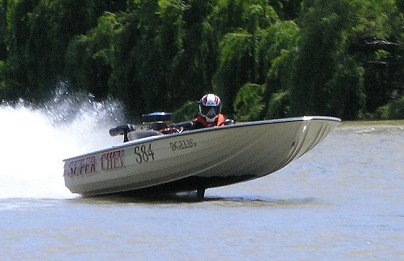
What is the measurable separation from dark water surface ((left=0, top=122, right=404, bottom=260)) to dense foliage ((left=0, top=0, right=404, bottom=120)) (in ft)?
50.1

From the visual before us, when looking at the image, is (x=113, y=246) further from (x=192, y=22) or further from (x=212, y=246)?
(x=192, y=22)

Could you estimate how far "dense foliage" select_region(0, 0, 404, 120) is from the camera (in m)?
33.7

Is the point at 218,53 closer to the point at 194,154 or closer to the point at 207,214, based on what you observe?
the point at 194,154

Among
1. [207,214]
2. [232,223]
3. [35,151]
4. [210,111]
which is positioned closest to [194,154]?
[210,111]

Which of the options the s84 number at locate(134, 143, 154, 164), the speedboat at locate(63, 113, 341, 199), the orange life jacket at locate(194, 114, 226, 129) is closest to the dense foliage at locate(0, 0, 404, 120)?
the speedboat at locate(63, 113, 341, 199)

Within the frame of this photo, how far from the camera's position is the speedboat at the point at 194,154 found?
1431 centimetres

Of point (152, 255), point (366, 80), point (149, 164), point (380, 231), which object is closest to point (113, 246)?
point (152, 255)

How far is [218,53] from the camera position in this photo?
3703cm

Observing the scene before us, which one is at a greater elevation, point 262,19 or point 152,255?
point 262,19

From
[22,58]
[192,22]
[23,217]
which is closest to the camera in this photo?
[23,217]

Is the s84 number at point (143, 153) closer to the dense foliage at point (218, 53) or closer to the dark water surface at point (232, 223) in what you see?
the dark water surface at point (232, 223)

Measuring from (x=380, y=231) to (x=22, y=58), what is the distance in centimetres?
3321

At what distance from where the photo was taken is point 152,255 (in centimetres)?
1064

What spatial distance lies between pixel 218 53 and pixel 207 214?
23.7m
